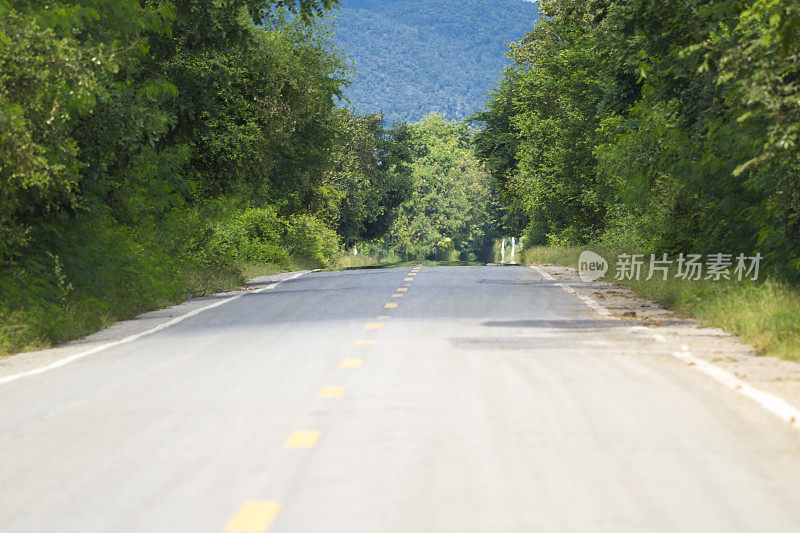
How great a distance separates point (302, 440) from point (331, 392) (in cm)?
227

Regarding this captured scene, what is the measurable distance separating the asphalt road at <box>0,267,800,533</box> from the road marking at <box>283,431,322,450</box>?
0.06ft

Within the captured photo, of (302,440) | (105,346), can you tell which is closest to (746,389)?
(302,440)

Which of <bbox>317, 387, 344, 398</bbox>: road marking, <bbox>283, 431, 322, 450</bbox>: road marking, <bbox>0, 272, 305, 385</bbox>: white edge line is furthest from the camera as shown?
<bbox>0, 272, 305, 385</bbox>: white edge line

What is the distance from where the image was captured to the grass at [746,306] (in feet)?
44.1

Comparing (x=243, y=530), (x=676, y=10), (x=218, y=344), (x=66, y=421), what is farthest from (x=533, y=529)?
(x=676, y=10)

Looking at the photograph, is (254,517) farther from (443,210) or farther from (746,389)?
(443,210)

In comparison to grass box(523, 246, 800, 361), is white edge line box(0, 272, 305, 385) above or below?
below

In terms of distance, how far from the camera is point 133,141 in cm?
1978

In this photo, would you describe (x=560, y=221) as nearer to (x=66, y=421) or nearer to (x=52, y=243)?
(x=52, y=243)

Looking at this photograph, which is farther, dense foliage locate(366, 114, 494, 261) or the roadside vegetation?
dense foliage locate(366, 114, 494, 261)

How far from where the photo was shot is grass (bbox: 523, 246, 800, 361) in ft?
44.1

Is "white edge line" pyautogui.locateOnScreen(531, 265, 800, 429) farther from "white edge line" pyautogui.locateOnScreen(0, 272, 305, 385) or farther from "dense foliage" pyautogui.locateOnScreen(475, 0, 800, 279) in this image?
"white edge line" pyautogui.locateOnScreen(0, 272, 305, 385)

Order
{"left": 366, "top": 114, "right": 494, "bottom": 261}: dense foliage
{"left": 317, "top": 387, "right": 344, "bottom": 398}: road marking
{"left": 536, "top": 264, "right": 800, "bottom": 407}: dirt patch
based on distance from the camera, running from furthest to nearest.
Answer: {"left": 366, "top": 114, "right": 494, "bottom": 261}: dense foliage → {"left": 536, "top": 264, "right": 800, "bottom": 407}: dirt patch → {"left": 317, "top": 387, "right": 344, "bottom": 398}: road marking

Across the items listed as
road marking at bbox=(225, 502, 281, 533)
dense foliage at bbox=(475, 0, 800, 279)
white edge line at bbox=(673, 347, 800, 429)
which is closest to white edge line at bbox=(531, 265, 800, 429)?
white edge line at bbox=(673, 347, 800, 429)
